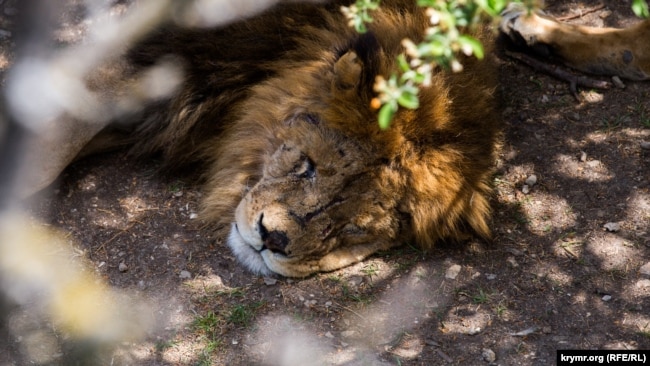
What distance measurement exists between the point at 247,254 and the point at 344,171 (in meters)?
0.59

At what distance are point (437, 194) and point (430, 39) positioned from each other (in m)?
1.65

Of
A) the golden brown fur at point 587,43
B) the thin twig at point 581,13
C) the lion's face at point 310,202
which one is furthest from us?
the thin twig at point 581,13

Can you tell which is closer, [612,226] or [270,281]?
[270,281]

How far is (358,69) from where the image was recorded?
3305mm

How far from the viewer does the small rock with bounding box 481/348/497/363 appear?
10.8 feet

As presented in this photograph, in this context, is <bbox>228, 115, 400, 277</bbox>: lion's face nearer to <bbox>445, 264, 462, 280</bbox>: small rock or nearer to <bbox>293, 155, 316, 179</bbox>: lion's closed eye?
<bbox>293, 155, 316, 179</bbox>: lion's closed eye

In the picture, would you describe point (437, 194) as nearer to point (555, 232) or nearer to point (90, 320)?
point (555, 232)

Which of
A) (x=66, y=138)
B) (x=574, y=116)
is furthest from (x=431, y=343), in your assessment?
(x=66, y=138)

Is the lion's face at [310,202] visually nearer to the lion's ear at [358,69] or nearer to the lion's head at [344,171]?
the lion's head at [344,171]

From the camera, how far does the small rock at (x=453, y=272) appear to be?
3.69 m

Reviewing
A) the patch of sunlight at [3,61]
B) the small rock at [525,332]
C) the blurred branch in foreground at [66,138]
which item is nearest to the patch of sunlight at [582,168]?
the small rock at [525,332]

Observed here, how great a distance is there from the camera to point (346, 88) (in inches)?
133

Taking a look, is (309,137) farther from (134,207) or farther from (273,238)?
(134,207)

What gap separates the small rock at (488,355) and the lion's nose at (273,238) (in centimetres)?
90
